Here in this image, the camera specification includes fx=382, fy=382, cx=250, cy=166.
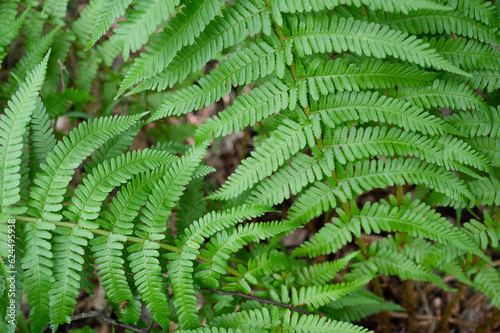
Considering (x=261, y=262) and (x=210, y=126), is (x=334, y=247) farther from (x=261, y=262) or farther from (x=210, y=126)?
(x=210, y=126)

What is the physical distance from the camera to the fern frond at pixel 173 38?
1.78 m

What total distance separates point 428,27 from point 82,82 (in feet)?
9.83

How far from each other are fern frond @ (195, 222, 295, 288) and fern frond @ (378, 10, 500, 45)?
131 centimetres

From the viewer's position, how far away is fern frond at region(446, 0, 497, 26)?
2027mm

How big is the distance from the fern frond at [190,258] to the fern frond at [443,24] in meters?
1.29

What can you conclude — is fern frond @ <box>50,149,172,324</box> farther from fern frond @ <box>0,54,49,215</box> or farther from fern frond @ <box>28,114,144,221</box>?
fern frond @ <box>0,54,49,215</box>

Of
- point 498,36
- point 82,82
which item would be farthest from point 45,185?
point 498,36

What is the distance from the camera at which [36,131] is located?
2.31 metres

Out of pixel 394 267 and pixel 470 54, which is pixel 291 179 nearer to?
pixel 394 267

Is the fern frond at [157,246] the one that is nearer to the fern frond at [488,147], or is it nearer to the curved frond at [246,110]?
the curved frond at [246,110]

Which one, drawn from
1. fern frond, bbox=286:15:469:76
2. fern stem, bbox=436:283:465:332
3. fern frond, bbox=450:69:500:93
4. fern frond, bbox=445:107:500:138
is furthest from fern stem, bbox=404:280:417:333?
fern frond, bbox=286:15:469:76

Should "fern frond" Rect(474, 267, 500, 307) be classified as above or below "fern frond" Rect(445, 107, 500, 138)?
below

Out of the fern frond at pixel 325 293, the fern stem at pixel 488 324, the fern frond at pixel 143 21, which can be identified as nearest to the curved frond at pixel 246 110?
the fern frond at pixel 143 21

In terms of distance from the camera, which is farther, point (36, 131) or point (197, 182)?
point (197, 182)
